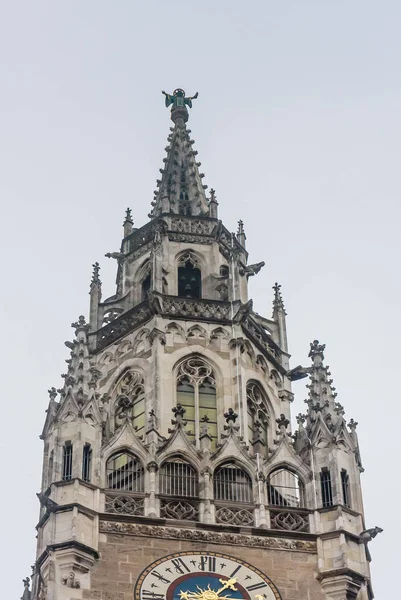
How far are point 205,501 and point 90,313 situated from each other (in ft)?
→ 35.4

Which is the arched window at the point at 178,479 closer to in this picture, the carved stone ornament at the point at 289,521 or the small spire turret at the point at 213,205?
the carved stone ornament at the point at 289,521

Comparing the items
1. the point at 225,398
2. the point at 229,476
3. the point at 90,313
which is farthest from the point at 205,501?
the point at 90,313

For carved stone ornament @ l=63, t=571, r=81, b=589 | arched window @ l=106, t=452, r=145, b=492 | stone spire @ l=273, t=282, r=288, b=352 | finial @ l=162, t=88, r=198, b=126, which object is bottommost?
carved stone ornament @ l=63, t=571, r=81, b=589

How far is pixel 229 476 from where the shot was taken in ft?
146

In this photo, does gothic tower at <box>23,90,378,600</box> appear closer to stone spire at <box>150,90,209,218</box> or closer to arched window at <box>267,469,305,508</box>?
arched window at <box>267,469,305,508</box>

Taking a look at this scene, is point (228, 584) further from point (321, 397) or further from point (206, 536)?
point (321, 397)

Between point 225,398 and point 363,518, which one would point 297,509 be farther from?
point 225,398

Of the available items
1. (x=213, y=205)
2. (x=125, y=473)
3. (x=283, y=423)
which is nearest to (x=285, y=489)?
(x=283, y=423)

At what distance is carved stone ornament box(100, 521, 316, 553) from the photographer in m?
41.9

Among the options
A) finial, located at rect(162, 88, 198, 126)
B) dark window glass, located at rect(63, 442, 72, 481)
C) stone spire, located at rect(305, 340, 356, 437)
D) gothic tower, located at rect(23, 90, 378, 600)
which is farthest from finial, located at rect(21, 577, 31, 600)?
finial, located at rect(162, 88, 198, 126)

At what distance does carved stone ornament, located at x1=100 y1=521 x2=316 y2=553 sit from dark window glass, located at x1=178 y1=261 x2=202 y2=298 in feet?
36.6

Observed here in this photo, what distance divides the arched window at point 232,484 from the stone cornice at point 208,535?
1422 mm

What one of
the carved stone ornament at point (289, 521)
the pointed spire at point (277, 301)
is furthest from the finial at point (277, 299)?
the carved stone ornament at point (289, 521)

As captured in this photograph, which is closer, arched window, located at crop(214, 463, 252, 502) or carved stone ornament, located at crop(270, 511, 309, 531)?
carved stone ornament, located at crop(270, 511, 309, 531)
